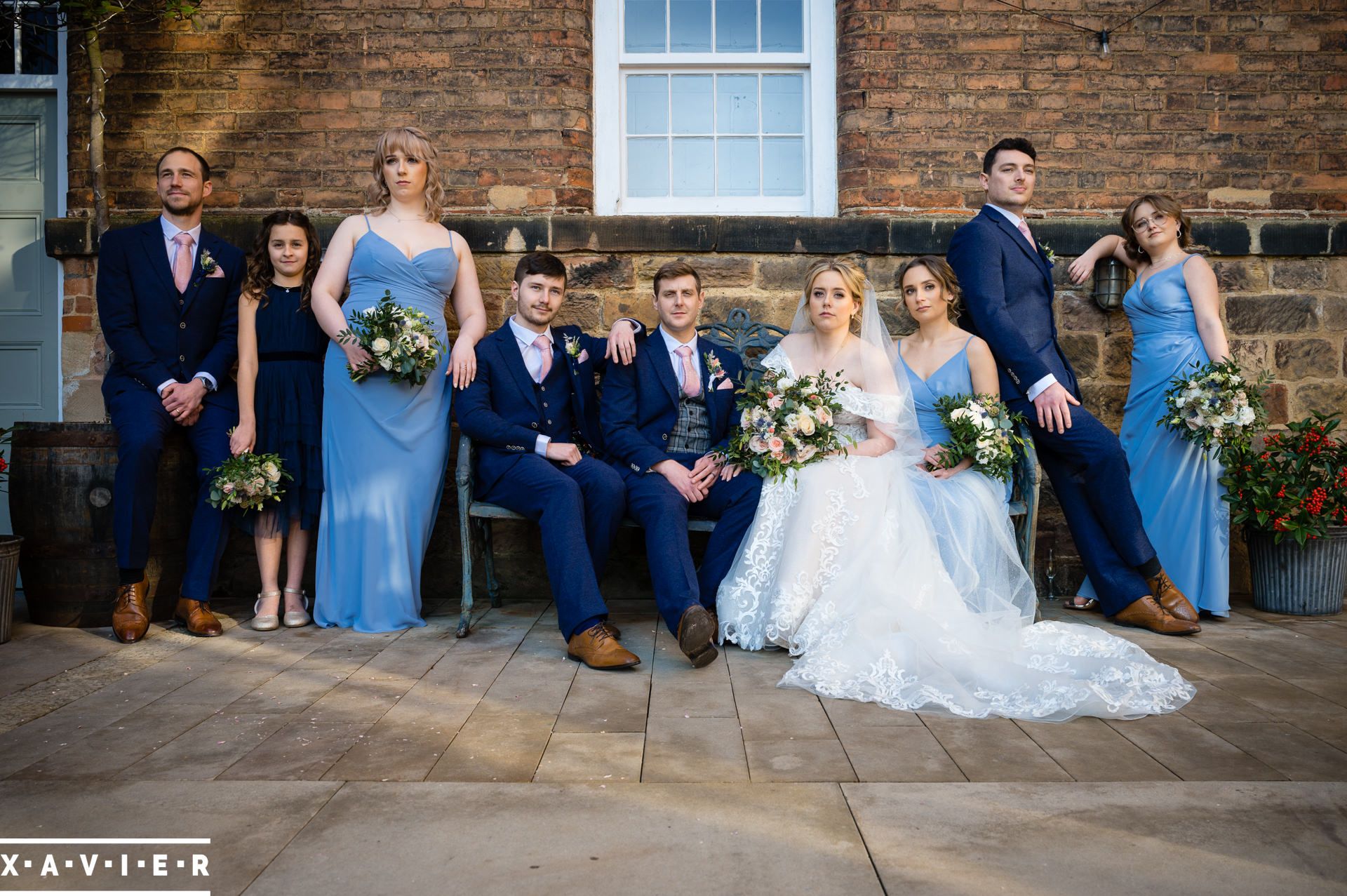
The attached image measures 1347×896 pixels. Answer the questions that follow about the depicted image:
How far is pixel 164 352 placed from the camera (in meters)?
4.56

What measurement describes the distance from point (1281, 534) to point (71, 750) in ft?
16.0

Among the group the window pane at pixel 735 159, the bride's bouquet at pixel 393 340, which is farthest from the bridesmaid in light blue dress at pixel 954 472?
the bride's bouquet at pixel 393 340

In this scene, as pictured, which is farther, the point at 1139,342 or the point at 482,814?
the point at 1139,342

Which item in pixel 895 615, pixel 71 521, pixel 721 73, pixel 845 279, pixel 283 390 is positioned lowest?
pixel 895 615

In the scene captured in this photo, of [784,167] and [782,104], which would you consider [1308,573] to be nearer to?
[784,167]

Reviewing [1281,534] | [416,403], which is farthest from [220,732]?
[1281,534]

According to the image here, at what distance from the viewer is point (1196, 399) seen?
15.0 ft

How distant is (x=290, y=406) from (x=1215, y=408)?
4221 mm

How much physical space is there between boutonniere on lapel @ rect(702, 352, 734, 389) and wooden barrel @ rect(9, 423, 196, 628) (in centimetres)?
247

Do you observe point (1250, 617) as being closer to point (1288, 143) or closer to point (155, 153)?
point (1288, 143)

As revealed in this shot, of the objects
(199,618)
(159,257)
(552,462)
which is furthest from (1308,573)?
(159,257)

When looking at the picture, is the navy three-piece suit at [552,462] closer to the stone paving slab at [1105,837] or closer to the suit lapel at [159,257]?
the suit lapel at [159,257]

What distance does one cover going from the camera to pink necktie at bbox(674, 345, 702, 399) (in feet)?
14.9

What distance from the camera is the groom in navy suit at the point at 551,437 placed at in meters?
3.91
